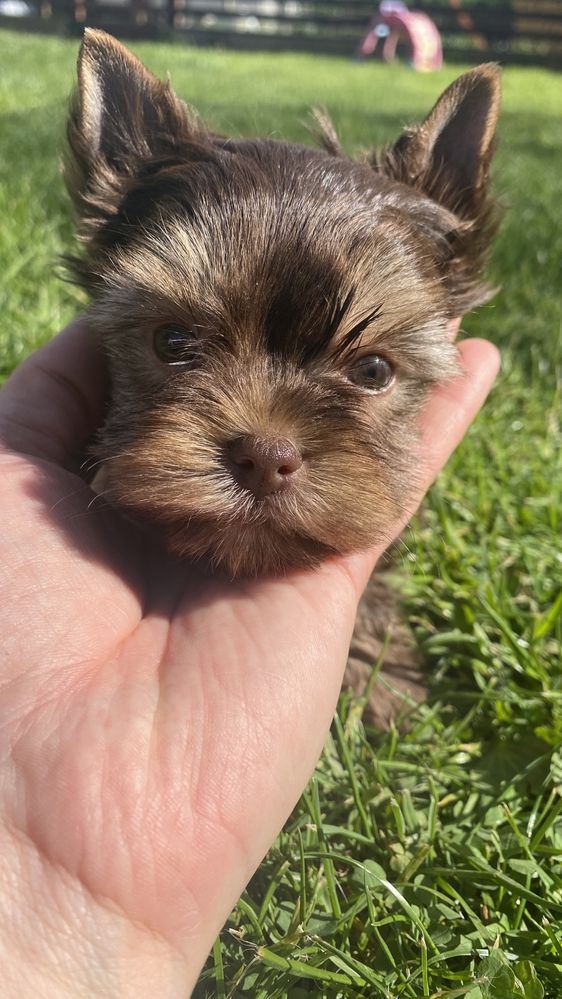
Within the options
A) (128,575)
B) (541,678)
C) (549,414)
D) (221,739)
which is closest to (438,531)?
(541,678)

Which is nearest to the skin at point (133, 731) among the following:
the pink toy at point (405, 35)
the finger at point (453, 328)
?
the finger at point (453, 328)

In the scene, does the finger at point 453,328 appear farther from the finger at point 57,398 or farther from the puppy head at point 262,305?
the finger at point 57,398

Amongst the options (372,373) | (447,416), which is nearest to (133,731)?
(372,373)

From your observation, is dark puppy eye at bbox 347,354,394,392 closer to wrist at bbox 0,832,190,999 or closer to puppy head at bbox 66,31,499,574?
puppy head at bbox 66,31,499,574

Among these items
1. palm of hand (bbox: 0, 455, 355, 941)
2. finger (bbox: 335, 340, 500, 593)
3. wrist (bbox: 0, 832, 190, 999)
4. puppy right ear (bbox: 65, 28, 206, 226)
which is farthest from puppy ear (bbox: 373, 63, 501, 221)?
wrist (bbox: 0, 832, 190, 999)

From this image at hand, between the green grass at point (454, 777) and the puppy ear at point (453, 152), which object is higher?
the puppy ear at point (453, 152)

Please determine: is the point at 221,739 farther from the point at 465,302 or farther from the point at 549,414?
the point at 549,414

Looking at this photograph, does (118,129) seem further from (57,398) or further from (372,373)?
(372,373)
